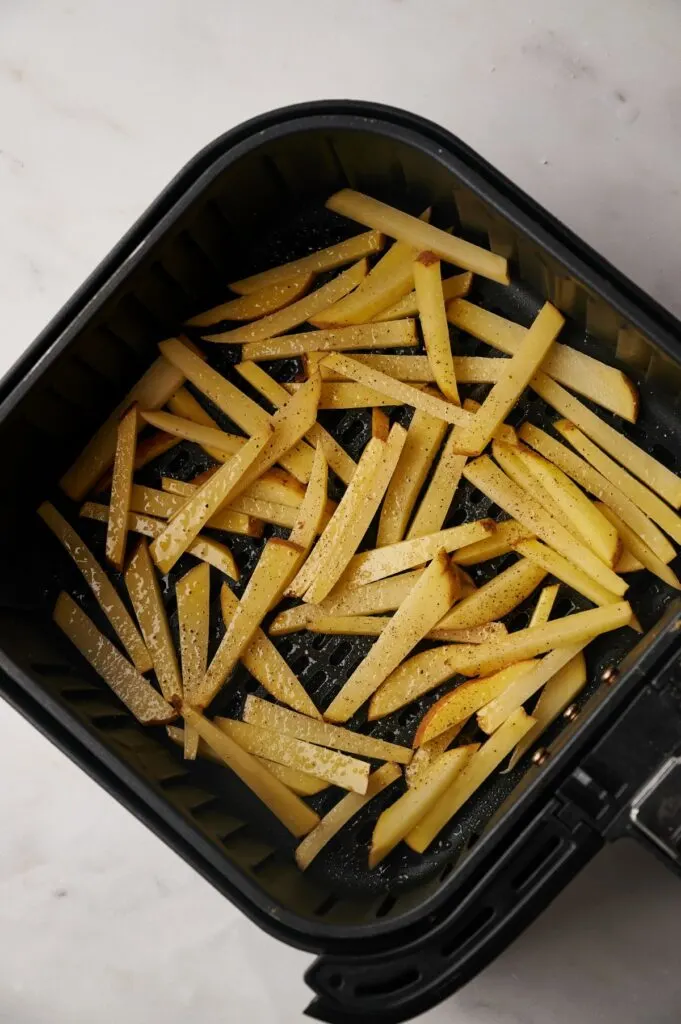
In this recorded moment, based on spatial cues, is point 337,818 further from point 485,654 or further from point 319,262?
point 319,262

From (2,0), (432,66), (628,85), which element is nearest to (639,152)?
(628,85)

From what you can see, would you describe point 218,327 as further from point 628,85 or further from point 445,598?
point 628,85

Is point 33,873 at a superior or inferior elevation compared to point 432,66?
inferior

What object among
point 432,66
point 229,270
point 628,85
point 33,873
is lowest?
point 33,873

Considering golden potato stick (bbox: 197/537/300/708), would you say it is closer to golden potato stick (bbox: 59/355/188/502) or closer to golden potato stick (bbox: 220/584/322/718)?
golden potato stick (bbox: 220/584/322/718)

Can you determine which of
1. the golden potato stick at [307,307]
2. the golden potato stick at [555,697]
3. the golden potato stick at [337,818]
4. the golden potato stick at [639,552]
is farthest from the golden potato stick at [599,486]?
the golden potato stick at [337,818]

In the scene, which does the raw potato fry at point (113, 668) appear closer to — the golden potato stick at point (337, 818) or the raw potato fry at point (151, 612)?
the raw potato fry at point (151, 612)
